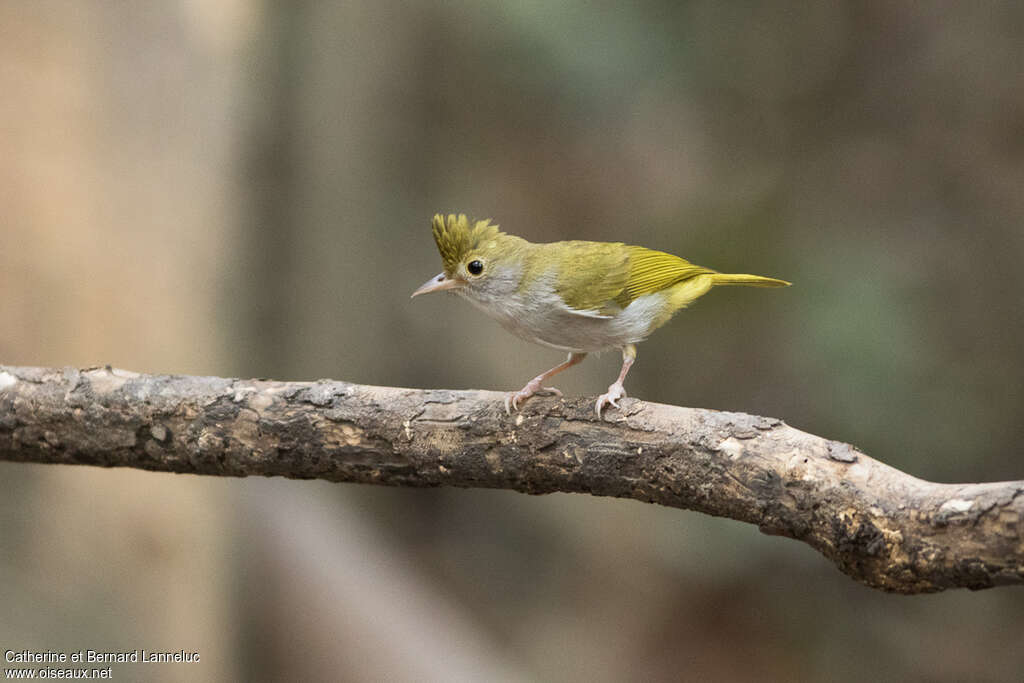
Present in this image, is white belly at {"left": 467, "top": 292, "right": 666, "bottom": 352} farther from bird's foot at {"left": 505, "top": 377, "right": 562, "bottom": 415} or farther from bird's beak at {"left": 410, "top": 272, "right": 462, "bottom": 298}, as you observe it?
bird's foot at {"left": 505, "top": 377, "right": 562, "bottom": 415}

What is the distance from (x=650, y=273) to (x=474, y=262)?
0.69 metres

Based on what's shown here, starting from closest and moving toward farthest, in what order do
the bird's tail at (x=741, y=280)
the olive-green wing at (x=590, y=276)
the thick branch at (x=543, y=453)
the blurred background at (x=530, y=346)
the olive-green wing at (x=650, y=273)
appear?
1. the thick branch at (x=543, y=453)
2. the olive-green wing at (x=590, y=276)
3. the olive-green wing at (x=650, y=273)
4. the bird's tail at (x=741, y=280)
5. the blurred background at (x=530, y=346)

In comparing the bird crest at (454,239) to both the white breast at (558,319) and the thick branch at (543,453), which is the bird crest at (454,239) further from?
the thick branch at (543,453)

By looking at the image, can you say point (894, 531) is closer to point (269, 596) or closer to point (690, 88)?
point (690, 88)

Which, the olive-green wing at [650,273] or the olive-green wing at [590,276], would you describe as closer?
the olive-green wing at [590,276]

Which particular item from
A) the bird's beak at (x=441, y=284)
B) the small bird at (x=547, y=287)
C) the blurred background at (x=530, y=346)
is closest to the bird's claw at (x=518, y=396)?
the small bird at (x=547, y=287)

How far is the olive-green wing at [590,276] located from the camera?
10.7 feet

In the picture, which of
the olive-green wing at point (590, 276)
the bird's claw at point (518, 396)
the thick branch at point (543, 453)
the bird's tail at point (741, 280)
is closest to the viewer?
the thick branch at point (543, 453)

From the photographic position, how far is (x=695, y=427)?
2455 mm

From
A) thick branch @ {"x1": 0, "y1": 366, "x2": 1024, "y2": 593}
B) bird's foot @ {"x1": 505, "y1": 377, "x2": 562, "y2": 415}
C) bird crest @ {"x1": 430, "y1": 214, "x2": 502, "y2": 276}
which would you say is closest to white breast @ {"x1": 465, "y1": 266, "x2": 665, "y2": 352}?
bird crest @ {"x1": 430, "y1": 214, "x2": 502, "y2": 276}

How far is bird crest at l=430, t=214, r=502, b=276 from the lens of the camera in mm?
3305

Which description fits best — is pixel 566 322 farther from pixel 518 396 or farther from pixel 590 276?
pixel 518 396

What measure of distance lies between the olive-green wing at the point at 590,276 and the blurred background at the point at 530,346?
7.26 ft

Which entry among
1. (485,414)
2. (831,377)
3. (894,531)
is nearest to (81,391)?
(485,414)
